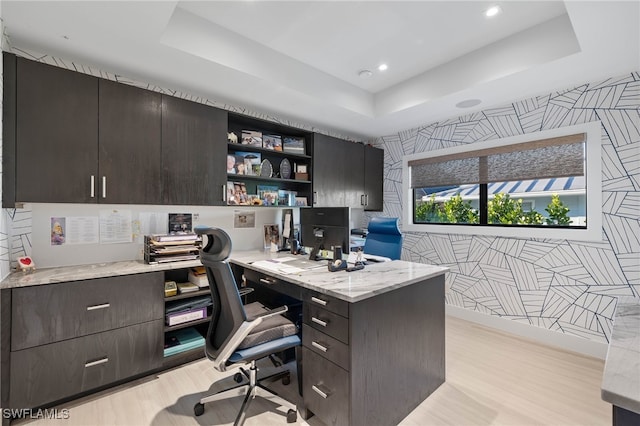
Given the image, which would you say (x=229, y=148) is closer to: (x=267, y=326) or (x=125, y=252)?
(x=125, y=252)

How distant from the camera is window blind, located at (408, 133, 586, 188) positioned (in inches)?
112

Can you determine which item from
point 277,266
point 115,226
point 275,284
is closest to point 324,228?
point 277,266

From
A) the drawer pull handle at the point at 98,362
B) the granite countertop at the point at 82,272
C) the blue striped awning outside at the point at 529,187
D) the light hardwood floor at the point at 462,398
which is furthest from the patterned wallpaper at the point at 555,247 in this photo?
the drawer pull handle at the point at 98,362

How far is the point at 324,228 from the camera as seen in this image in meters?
2.43

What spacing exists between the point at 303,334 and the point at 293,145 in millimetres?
2440

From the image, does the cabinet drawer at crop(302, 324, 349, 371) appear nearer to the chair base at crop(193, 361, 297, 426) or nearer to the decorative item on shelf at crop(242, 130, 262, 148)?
the chair base at crop(193, 361, 297, 426)

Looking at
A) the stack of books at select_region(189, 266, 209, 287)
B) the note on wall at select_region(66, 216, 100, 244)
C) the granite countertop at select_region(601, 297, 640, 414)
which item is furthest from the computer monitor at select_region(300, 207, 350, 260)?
the note on wall at select_region(66, 216, 100, 244)

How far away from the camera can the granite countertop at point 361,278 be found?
1592mm

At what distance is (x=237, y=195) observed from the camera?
316 centimetres

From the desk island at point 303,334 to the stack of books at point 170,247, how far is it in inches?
5.1

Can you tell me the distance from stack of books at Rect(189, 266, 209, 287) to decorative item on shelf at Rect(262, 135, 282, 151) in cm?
155

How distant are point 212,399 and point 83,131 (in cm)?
220

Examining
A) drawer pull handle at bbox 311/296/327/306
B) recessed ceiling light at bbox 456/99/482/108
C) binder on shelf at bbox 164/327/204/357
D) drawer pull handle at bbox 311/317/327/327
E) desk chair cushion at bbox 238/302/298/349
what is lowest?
binder on shelf at bbox 164/327/204/357

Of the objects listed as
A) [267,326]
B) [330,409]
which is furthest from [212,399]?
[330,409]
